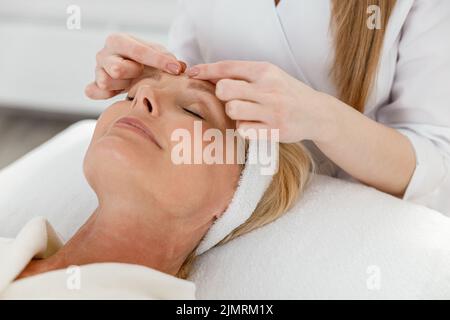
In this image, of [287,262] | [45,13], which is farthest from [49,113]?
[287,262]

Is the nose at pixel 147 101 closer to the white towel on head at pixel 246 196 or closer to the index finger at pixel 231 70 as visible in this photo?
the index finger at pixel 231 70

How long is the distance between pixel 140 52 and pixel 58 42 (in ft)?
4.92

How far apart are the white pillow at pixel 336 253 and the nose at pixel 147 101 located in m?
0.30

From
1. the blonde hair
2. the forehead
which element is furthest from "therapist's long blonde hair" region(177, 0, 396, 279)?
the forehead

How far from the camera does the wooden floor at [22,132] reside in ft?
8.36

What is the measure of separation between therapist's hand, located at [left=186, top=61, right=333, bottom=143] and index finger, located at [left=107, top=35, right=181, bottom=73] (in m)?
0.15

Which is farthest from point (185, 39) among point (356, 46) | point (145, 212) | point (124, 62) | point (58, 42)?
point (58, 42)

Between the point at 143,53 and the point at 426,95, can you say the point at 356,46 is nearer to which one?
the point at 426,95

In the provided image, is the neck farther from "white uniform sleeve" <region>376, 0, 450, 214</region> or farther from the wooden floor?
the wooden floor

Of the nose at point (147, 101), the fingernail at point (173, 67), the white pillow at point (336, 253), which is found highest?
the fingernail at point (173, 67)

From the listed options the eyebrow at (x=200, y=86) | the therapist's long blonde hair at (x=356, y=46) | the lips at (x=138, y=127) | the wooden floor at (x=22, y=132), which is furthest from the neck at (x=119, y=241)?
the wooden floor at (x=22, y=132)

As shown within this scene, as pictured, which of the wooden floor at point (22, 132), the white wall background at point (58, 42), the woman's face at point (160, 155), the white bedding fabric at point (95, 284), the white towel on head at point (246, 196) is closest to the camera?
the white bedding fabric at point (95, 284)

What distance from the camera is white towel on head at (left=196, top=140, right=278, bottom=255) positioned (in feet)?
3.66

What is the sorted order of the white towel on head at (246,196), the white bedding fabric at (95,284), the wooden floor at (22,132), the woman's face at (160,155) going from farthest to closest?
the wooden floor at (22,132)
the white towel on head at (246,196)
the woman's face at (160,155)
the white bedding fabric at (95,284)
